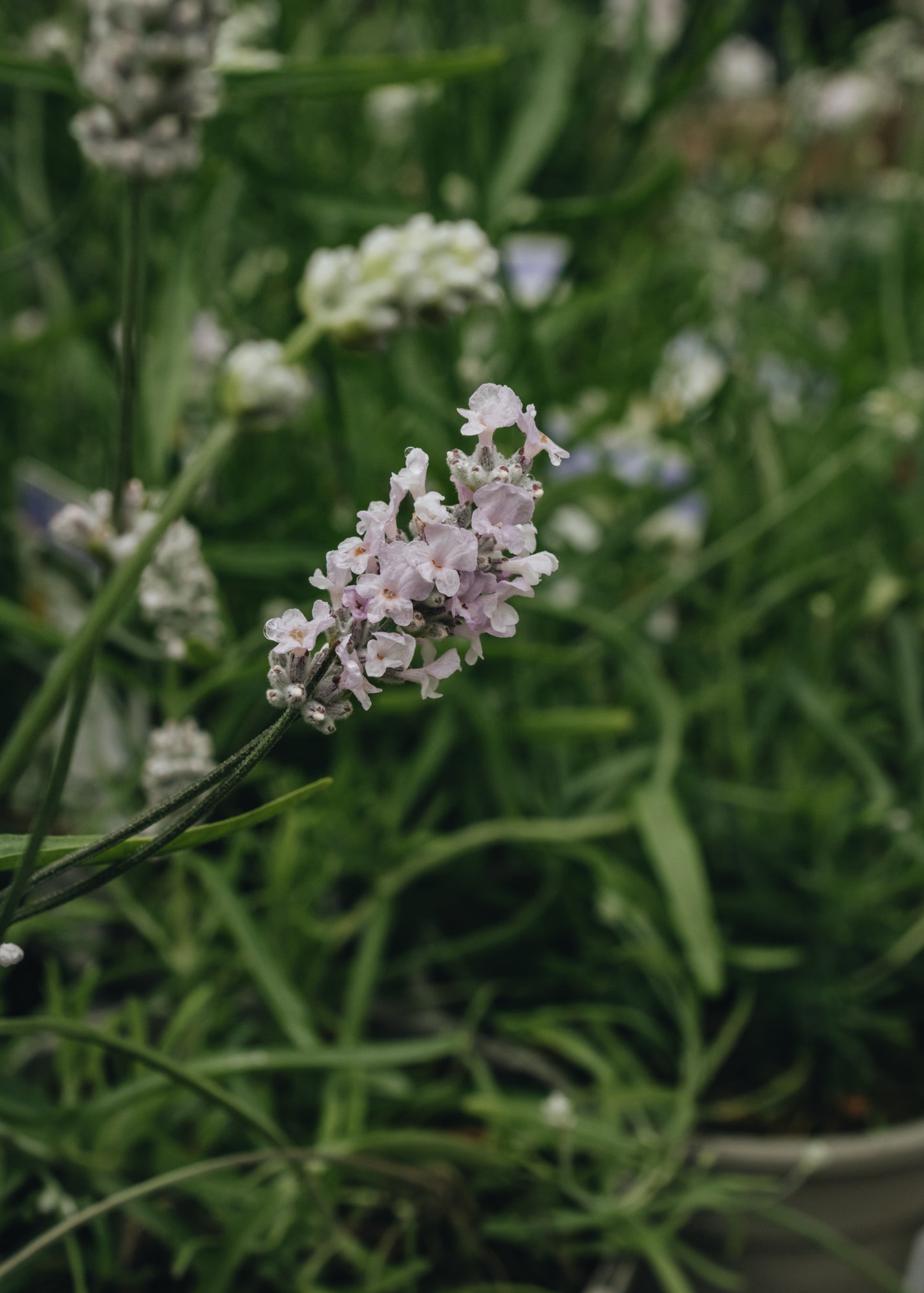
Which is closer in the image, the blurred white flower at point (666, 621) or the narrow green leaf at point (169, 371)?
the narrow green leaf at point (169, 371)

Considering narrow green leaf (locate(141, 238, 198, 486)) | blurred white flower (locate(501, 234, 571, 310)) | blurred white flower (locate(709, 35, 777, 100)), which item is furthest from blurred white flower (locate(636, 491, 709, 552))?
blurred white flower (locate(709, 35, 777, 100))

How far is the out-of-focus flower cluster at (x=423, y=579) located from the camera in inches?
6.6

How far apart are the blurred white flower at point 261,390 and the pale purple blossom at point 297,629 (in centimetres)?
5

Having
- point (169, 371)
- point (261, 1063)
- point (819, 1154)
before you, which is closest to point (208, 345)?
point (169, 371)

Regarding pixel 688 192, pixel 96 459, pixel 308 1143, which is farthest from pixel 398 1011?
pixel 688 192

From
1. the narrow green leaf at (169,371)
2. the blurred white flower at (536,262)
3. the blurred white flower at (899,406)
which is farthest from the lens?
the blurred white flower at (536,262)

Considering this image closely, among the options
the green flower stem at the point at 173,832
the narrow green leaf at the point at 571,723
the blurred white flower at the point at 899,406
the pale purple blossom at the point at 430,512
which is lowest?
the green flower stem at the point at 173,832

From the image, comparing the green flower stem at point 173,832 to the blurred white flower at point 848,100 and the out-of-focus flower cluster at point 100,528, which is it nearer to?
the out-of-focus flower cluster at point 100,528

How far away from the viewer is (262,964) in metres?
0.39

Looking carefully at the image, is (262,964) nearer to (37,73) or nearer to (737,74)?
(37,73)

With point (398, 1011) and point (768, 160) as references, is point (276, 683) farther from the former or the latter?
point (768, 160)

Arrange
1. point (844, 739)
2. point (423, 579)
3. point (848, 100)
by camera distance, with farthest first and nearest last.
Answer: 1. point (848, 100)
2. point (844, 739)
3. point (423, 579)

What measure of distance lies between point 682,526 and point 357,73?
0.40 metres

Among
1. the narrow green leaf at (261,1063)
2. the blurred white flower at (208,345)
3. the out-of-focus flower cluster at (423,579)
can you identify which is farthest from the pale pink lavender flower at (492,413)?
the blurred white flower at (208,345)
